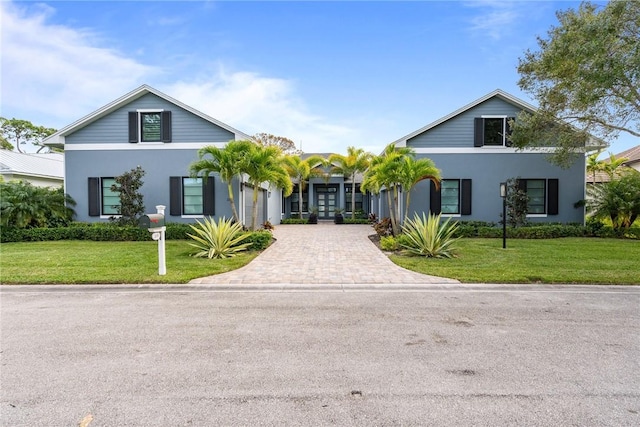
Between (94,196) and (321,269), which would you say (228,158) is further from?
(94,196)

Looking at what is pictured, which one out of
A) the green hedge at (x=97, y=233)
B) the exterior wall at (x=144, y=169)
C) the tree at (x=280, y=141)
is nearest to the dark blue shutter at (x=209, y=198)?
the exterior wall at (x=144, y=169)

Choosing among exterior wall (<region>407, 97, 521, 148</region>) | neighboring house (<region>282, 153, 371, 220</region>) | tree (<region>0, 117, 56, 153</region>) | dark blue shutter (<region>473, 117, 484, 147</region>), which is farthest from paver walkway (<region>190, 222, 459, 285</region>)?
tree (<region>0, 117, 56, 153</region>)

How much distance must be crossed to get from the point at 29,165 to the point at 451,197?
21786mm

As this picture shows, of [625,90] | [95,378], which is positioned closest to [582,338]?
[95,378]

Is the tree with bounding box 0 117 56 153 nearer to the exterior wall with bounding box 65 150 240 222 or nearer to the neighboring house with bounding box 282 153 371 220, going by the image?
the neighboring house with bounding box 282 153 371 220

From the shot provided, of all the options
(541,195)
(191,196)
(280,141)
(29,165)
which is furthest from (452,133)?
(280,141)

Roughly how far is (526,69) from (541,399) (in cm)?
1188

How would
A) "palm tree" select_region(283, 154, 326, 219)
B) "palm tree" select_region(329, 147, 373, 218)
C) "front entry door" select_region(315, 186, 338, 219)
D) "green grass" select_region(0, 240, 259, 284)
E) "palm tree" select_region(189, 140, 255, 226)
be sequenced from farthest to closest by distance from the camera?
"front entry door" select_region(315, 186, 338, 219) → "palm tree" select_region(283, 154, 326, 219) → "palm tree" select_region(329, 147, 373, 218) → "palm tree" select_region(189, 140, 255, 226) → "green grass" select_region(0, 240, 259, 284)

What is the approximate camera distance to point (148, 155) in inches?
590

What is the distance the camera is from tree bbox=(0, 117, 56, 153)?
38656mm

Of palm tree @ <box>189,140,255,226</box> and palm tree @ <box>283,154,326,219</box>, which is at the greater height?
palm tree @ <box>283,154,326,219</box>

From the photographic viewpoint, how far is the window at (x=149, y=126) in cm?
1484

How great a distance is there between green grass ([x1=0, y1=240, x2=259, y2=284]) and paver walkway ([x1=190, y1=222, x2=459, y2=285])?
549mm

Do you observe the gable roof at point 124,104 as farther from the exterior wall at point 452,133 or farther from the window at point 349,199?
the window at point 349,199
